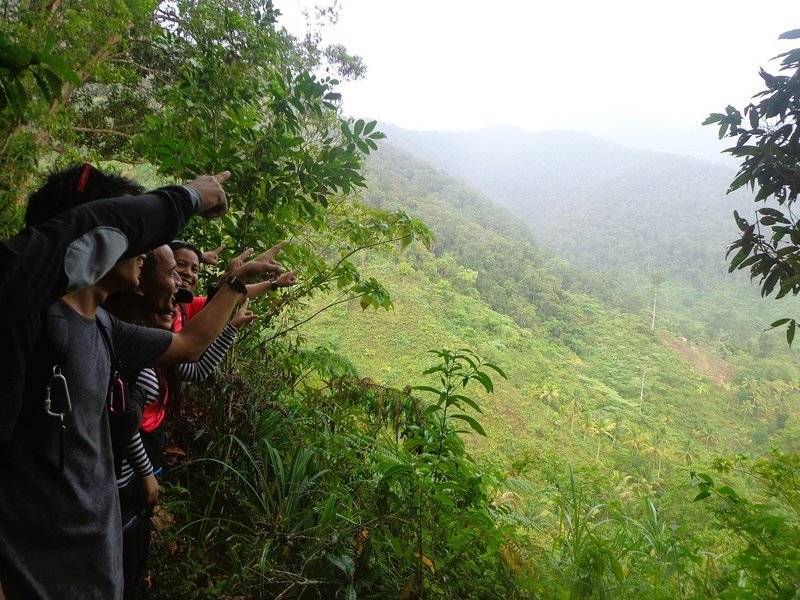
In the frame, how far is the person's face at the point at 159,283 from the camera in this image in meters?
1.30

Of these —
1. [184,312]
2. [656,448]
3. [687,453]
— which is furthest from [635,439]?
[184,312]

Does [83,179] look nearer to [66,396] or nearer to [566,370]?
[66,396]

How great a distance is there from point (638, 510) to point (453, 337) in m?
11.4

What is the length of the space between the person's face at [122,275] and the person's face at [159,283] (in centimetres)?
42

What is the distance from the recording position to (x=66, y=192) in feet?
2.82

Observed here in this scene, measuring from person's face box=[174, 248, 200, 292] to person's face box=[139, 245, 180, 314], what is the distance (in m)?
0.25

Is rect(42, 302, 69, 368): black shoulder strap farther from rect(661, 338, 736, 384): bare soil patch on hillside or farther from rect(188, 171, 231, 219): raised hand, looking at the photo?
rect(661, 338, 736, 384): bare soil patch on hillside

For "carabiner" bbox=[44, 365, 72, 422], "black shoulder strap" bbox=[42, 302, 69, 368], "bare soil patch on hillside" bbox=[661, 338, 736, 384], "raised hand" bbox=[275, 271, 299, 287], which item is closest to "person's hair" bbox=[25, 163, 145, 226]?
"black shoulder strap" bbox=[42, 302, 69, 368]

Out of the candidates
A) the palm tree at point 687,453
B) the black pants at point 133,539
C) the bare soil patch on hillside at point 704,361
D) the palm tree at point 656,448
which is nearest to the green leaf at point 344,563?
the black pants at point 133,539

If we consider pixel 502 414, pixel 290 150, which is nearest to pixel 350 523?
pixel 290 150

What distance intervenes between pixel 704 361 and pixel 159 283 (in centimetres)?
2886

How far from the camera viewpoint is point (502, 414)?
13.5 meters

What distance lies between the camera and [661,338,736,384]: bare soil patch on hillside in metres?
22.5

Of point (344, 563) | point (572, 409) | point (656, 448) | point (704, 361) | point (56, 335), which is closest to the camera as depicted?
point (56, 335)
